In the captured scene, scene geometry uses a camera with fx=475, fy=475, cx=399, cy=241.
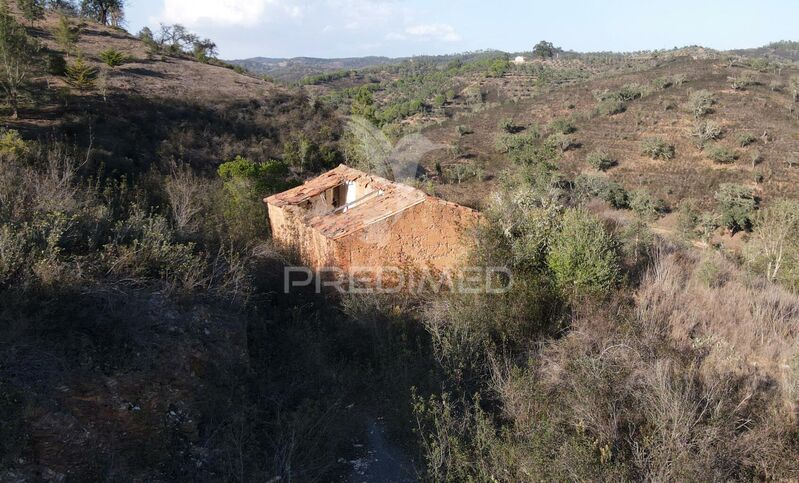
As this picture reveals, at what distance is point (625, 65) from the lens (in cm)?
5566

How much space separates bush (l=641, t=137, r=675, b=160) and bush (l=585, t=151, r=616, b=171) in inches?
83.8

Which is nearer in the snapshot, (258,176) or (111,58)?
(258,176)

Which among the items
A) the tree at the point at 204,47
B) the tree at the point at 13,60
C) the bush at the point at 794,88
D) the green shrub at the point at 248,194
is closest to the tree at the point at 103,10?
the tree at the point at 204,47

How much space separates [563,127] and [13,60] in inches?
1208

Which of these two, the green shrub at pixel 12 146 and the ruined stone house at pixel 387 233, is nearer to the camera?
the ruined stone house at pixel 387 233

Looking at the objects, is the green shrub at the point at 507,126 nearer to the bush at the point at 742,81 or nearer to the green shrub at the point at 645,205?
the green shrub at the point at 645,205

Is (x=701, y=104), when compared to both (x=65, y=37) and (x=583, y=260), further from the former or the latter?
(x=65, y=37)

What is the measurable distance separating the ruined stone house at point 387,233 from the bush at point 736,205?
1755 centimetres

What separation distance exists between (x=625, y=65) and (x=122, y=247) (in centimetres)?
6202

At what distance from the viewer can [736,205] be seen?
2120cm

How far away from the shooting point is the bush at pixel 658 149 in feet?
92.1

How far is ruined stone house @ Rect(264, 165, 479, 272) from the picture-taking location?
25.3ft

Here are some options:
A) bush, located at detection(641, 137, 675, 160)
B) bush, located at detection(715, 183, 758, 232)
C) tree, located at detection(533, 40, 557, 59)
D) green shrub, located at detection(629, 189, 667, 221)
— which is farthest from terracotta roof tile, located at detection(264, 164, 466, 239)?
tree, located at detection(533, 40, 557, 59)

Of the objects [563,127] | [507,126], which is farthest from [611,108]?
[507,126]
